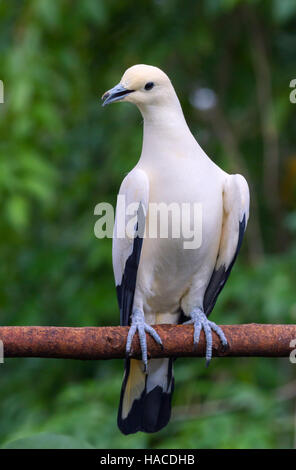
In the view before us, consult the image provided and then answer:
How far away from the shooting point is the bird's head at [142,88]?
2.99 meters

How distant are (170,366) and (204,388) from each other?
1.45 m

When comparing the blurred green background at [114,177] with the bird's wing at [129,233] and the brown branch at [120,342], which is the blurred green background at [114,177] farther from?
the brown branch at [120,342]

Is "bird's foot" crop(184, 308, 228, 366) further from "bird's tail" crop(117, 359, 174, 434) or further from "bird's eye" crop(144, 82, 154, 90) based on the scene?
"bird's eye" crop(144, 82, 154, 90)

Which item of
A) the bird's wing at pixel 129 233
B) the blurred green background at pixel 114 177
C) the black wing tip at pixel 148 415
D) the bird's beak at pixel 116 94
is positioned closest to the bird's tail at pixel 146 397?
the black wing tip at pixel 148 415

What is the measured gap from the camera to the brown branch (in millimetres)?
2459

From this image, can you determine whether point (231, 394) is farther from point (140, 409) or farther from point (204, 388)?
point (140, 409)

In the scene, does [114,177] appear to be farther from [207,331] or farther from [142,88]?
[207,331]

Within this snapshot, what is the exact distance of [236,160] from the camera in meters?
5.80

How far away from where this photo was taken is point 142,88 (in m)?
3.06

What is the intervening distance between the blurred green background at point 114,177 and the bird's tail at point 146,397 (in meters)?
0.88

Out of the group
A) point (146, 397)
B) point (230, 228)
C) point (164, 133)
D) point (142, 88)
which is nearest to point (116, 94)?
point (142, 88)

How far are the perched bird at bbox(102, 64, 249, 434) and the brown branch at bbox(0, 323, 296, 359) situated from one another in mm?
A: 84

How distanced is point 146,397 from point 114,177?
2.57 meters

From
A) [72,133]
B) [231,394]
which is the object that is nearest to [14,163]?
[72,133]
